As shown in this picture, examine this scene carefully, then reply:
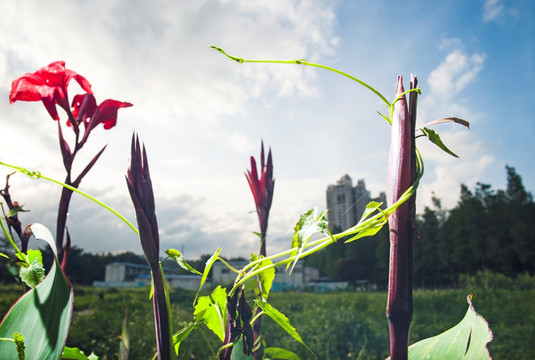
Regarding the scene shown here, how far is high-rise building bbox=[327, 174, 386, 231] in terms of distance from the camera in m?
0.58

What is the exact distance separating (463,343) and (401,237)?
0.14 metres

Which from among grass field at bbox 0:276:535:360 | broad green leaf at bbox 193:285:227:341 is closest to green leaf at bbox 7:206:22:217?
broad green leaf at bbox 193:285:227:341

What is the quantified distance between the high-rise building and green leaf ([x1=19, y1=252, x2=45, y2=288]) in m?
0.41

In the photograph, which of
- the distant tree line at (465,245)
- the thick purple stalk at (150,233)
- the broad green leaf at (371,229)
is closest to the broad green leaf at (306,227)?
the broad green leaf at (371,229)

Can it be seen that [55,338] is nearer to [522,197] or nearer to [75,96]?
[75,96]

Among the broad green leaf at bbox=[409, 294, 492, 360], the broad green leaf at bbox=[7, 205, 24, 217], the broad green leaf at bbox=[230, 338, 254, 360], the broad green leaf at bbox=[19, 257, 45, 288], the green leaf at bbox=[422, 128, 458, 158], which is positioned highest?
the green leaf at bbox=[422, 128, 458, 158]

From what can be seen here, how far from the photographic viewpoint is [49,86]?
2.14ft

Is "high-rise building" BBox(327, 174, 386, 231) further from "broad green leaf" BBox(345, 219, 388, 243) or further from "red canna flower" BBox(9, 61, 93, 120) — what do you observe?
"red canna flower" BBox(9, 61, 93, 120)

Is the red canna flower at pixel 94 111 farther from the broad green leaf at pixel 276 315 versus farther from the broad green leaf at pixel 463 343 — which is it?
the broad green leaf at pixel 463 343

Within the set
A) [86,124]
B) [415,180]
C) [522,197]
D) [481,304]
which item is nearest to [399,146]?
[415,180]

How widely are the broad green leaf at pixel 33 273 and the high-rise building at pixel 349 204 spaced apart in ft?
1.35

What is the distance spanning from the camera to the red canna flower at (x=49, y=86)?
640mm

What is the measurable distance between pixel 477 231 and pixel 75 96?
90.4 feet

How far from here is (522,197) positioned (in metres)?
25.8
